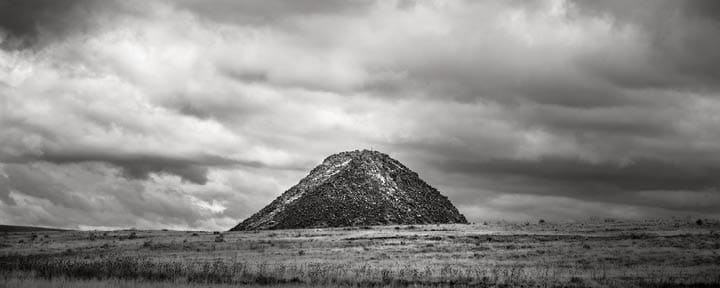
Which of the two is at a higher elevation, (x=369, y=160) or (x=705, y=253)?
(x=369, y=160)

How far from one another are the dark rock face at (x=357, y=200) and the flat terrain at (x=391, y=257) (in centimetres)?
1086

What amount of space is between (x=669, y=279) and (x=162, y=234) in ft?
197

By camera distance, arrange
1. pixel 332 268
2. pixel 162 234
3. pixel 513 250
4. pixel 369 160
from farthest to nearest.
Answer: pixel 369 160 < pixel 162 234 < pixel 513 250 < pixel 332 268

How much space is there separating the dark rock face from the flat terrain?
10.9 meters

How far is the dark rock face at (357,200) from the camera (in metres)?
86.0

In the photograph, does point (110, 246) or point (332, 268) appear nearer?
point (332, 268)

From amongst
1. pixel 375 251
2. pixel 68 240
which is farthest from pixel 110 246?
pixel 375 251

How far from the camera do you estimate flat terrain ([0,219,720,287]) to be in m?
37.2

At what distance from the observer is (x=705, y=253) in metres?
50.3

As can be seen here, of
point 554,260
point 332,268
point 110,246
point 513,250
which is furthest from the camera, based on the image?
point 110,246

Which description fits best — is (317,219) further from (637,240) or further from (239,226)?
(637,240)

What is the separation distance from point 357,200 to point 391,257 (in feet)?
117

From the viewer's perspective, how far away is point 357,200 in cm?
8906

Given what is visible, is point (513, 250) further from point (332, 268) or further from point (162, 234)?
point (162, 234)
